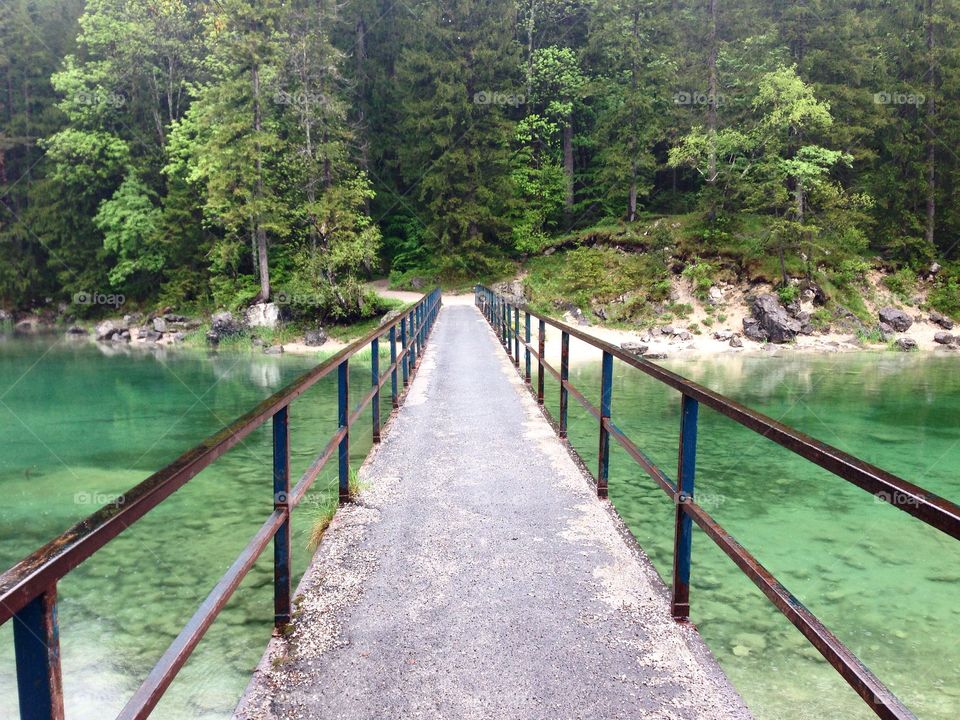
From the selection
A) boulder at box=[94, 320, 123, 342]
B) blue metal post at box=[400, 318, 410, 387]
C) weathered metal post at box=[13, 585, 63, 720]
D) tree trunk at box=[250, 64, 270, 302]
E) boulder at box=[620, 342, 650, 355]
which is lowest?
boulder at box=[94, 320, 123, 342]

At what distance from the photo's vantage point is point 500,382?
1073 cm

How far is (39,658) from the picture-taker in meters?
1.34

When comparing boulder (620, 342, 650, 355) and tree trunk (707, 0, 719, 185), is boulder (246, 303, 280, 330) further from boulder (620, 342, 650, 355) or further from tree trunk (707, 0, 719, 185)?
tree trunk (707, 0, 719, 185)

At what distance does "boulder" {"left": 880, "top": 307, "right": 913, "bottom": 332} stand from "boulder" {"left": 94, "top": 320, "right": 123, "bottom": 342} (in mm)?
34614

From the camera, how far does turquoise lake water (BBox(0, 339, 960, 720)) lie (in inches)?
200

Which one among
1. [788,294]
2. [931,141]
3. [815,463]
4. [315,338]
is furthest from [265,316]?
[931,141]

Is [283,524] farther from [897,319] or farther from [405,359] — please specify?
[897,319]

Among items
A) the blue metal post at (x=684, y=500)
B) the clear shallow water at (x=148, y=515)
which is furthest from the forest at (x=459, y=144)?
the blue metal post at (x=684, y=500)

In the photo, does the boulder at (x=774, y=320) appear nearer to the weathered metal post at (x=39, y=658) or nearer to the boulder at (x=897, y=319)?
the boulder at (x=897, y=319)

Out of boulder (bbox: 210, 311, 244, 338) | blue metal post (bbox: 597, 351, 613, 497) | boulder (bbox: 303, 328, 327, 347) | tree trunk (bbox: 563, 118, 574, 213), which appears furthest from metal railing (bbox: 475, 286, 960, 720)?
tree trunk (bbox: 563, 118, 574, 213)

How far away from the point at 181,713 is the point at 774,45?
37.7 meters

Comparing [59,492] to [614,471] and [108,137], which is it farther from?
[108,137]

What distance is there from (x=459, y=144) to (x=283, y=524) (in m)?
36.9

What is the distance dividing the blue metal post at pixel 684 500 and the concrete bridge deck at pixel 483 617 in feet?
0.33
